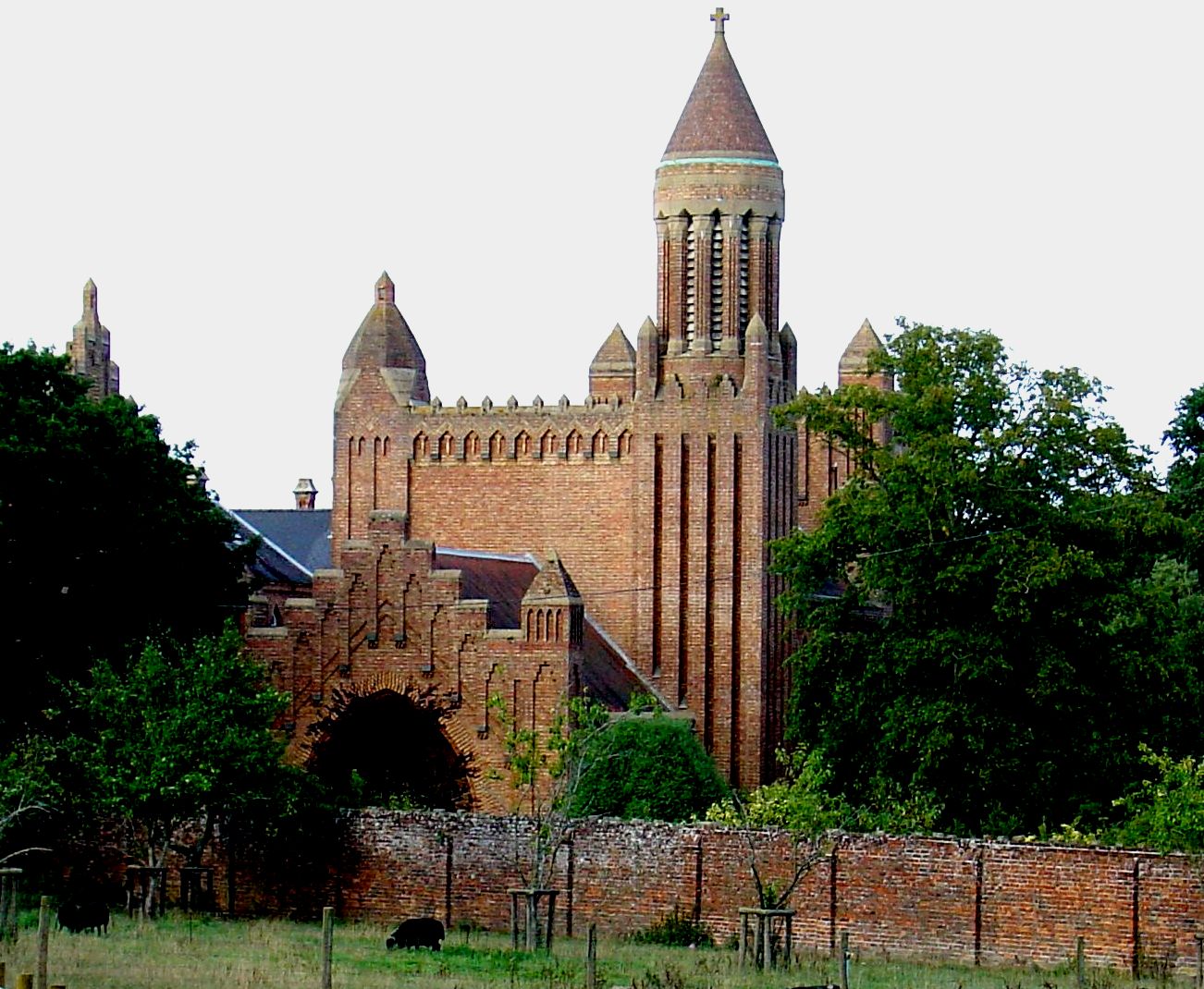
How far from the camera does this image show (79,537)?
2092 inches

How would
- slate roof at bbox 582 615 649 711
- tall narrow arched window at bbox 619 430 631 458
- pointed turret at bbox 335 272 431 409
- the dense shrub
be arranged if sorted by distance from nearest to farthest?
the dense shrub → slate roof at bbox 582 615 649 711 → tall narrow arched window at bbox 619 430 631 458 → pointed turret at bbox 335 272 431 409

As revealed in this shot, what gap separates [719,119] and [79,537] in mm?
21088

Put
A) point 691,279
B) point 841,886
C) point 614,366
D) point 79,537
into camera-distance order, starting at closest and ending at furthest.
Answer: point 841,886 < point 79,537 < point 691,279 < point 614,366

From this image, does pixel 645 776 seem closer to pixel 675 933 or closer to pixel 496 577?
pixel 496 577

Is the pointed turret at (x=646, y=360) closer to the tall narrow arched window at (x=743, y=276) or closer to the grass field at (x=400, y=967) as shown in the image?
the tall narrow arched window at (x=743, y=276)

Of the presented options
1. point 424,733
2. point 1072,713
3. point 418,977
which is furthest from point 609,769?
point 418,977

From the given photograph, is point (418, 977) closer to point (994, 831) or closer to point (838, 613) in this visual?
point (994, 831)

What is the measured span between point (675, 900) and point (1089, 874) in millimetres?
6998

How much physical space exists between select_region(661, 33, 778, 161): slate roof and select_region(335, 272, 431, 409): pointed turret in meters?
8.57

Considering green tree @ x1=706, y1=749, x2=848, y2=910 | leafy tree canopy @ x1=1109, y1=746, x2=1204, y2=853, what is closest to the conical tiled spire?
green tree @ x1=706, y1=749, x2=848, y2=910

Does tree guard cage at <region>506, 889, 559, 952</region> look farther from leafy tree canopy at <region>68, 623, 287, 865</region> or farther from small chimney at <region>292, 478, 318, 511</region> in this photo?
small chimney at <region>292, 478, 318, 511</region>

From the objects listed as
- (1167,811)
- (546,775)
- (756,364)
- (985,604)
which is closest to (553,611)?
(546,775)

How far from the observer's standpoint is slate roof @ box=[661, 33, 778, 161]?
2633 inches

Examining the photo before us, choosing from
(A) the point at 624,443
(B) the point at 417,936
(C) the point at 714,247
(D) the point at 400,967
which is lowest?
(D) the point at 400,967
